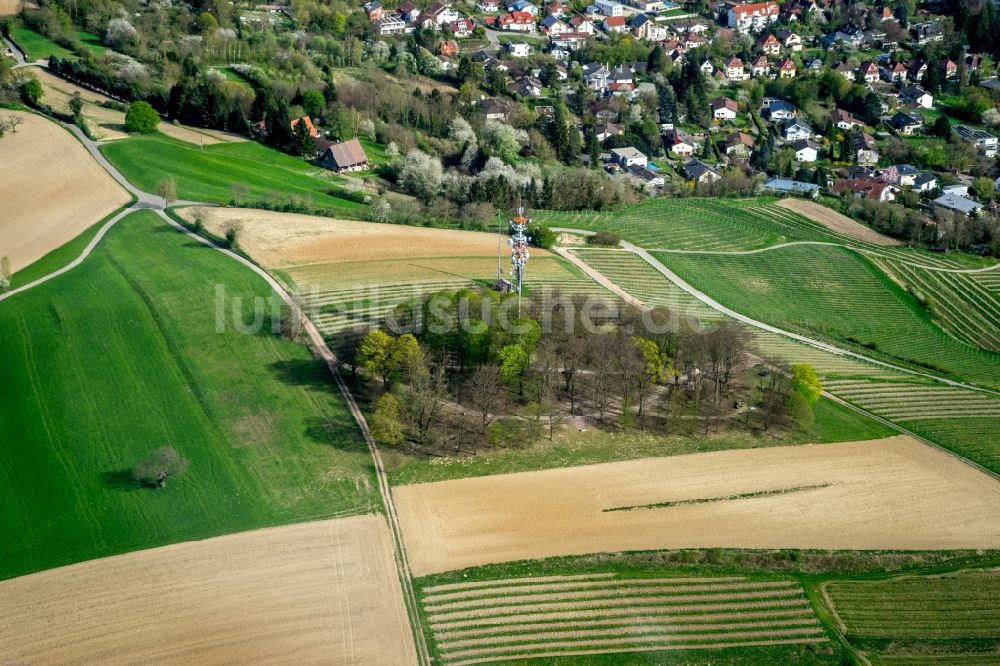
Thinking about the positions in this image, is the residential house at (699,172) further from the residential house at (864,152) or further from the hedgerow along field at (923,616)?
the hedgerow along field at (923,616)

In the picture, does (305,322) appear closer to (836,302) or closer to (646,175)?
(836,302)

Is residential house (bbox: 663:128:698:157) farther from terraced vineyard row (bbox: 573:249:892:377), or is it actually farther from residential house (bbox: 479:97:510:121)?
terraced vineyard row (bbox: 573:249:892:377)

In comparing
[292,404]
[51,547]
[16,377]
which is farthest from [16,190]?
[51,547]

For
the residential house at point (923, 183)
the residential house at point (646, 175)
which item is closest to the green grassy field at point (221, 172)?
the residential house at point (646, 175)

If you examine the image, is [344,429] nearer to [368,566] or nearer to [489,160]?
[368,566]

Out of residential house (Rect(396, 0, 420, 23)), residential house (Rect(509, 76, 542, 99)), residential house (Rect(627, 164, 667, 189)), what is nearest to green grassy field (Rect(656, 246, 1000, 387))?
residential house (Rect(627, 164, 667, 189))

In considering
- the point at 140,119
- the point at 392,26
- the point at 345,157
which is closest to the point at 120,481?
the point at 345,157
